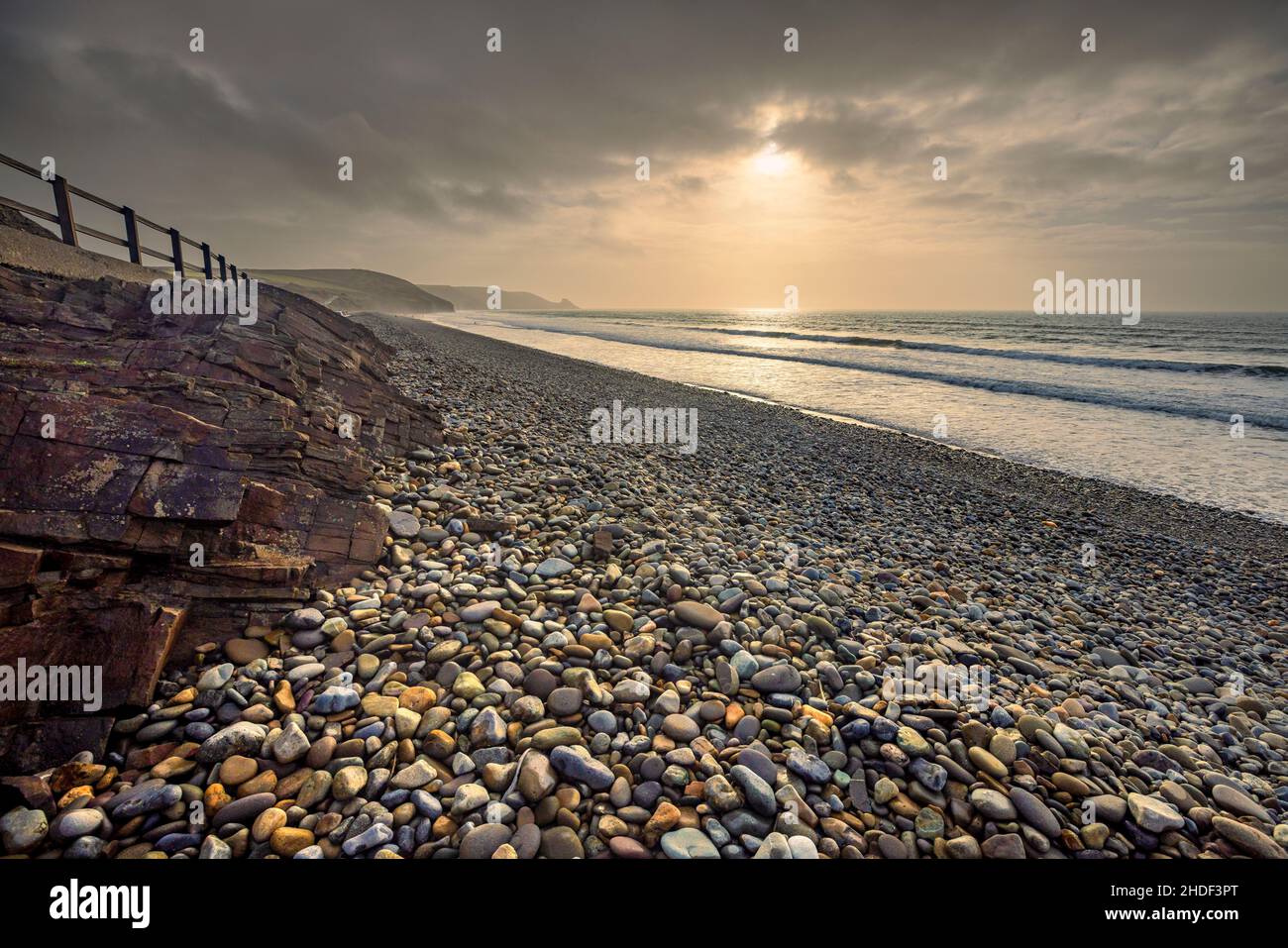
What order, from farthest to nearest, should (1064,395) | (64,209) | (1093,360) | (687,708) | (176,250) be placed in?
1. (1093,360)
2. (1064,395)
3. (176,250)
4. (64,209)
5. (687,708)

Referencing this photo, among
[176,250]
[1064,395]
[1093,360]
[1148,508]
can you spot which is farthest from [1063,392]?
[176,250]

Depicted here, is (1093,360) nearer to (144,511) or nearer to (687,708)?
(687,708)

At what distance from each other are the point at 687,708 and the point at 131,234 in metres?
17.9

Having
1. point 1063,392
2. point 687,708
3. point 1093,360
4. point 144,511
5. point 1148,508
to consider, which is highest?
point 1093,360

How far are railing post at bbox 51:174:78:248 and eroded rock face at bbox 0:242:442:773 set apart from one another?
6109 mm

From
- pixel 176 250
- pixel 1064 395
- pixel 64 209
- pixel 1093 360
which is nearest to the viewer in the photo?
pixel 64 209

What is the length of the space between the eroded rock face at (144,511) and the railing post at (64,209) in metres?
6.11

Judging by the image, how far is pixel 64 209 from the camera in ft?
35.3

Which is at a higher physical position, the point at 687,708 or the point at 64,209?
the point at 64,209

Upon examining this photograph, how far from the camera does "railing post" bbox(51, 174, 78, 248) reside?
1047 cm

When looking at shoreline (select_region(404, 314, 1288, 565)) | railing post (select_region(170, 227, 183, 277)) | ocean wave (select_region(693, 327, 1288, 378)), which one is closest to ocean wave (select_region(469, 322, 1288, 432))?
ocean wave (select_region(693, 327, 1288, 378))

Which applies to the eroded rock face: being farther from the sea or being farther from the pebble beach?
the sea
